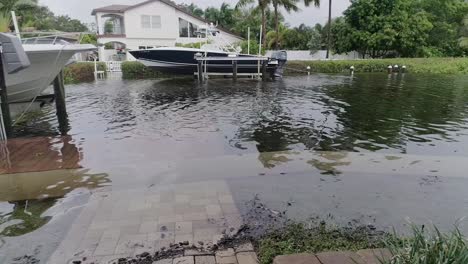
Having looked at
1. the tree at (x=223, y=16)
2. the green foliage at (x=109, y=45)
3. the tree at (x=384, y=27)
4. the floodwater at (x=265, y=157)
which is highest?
the tree at (x=223, y=16)

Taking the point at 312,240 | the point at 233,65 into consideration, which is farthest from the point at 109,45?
the point at 312,240

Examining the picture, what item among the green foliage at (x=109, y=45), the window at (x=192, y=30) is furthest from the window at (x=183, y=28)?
the green foliage at (x=109, y=45)

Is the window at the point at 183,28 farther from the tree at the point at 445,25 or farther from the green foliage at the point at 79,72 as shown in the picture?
the tree at the point at 445,25

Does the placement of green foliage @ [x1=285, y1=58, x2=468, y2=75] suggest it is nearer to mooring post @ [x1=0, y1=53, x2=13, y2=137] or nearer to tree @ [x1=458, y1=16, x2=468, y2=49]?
tree @ [x1=458, y1=16, x2=468, y2=49]

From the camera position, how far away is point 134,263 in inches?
126

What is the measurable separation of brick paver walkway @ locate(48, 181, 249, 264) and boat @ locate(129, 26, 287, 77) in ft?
58.2

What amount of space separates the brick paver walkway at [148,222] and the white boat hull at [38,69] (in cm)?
609

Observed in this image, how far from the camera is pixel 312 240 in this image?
351 centimetres

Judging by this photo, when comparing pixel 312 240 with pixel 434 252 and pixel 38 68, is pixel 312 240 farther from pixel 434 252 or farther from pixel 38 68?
pixel 38 68

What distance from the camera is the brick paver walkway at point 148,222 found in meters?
3.42

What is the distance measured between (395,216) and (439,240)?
211 cm

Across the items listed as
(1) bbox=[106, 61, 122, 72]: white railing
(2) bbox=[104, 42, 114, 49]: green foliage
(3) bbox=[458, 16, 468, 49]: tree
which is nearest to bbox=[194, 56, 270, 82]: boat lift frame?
(1) bbox=[106, 61, 122, 72]: white railing

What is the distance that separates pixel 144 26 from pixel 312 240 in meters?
32.1

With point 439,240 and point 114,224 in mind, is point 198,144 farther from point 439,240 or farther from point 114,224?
point 439,240
